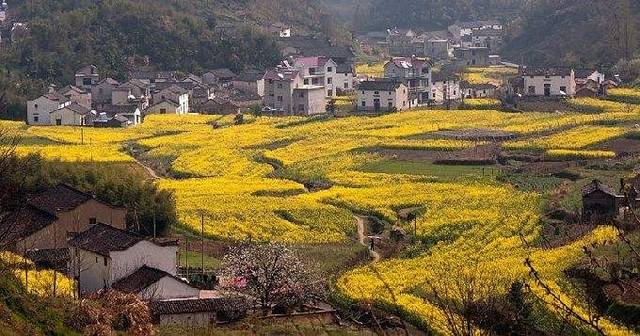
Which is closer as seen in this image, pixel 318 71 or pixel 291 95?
pixel 291 95

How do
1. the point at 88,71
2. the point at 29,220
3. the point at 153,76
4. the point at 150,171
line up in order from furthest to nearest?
1. the point at 153,76
2. the point at 88,71
3. the point at 150,171
4. the point at 29,220

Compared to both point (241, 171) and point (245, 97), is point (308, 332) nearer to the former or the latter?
point (241, 171)

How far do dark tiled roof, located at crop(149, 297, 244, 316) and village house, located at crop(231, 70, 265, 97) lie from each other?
30.6 meters

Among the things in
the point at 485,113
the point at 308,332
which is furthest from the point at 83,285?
the point at 485,113

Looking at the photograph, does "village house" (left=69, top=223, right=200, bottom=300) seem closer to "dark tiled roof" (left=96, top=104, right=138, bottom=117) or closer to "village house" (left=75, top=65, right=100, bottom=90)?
"dark tiled roof" (left=96, top=104, right=138, bottom=117)

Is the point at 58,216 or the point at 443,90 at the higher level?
the point at 443,90

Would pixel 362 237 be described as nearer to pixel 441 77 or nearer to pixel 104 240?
pixel 104 240

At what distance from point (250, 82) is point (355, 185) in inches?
853

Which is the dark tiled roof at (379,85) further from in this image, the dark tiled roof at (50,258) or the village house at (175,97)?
the dark tiled roof at (50,258)

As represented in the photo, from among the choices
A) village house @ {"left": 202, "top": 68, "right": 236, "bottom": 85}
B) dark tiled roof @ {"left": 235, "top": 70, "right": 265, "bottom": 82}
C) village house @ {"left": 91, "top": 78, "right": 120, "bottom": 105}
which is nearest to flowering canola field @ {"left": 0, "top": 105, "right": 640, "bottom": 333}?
village house @ {"left": 91, "top": 78, "right": 120, "bottom": 105}

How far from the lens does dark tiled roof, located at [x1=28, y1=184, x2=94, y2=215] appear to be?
1980 centimetres

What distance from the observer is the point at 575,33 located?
168 feet

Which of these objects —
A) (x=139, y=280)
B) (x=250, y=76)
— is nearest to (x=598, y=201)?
(x=139, y=280)

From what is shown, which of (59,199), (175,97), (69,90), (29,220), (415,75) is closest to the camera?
(29,220)
